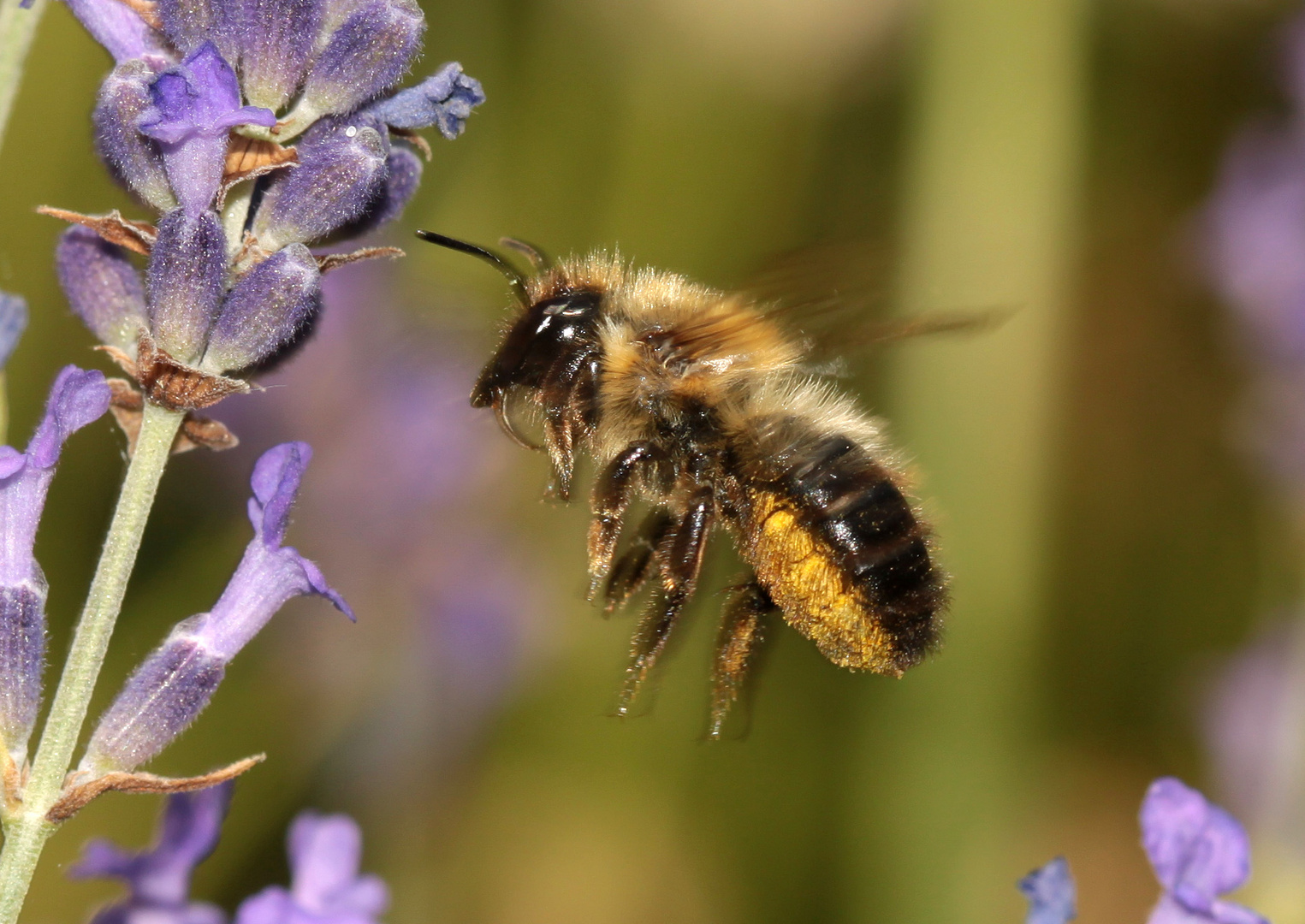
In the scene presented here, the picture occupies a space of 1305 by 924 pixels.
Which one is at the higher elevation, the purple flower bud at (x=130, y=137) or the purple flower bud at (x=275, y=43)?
the purple flower bud at (x=275, y=43)

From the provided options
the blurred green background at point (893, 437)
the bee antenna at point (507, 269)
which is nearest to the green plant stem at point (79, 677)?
the bee antenna at point (507, 269)

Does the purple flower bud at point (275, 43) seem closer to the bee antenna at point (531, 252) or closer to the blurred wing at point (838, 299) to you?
the bee antenna at point (531, 252)

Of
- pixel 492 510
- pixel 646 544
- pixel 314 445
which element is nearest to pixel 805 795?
pixel 492 510

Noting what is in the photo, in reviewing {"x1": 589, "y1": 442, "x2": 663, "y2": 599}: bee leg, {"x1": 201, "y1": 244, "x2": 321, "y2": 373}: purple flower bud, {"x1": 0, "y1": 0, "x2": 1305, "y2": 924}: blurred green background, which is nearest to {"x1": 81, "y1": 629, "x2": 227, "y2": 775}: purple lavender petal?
{"x1": 201, "y1": 244, "x2": 321, "y2": 373}: purple flower bud

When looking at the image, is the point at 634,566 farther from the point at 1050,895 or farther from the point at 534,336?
the point at 1050,895

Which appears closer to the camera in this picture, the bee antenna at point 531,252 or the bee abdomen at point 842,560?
the bee abdomen at point 842,560

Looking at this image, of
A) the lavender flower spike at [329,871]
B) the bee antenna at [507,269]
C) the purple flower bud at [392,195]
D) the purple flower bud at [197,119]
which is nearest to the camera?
the purple flower bud at [197,119]

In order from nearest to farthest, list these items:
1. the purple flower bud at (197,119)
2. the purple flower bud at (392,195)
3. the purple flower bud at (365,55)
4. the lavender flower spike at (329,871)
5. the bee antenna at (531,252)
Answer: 1. the purple flower bud at (197,119)
2. the purple flower bud at (365,55)
3. the purple flower bud at (392,195)
4. the lavender flower spike at (329,871)
5. the bee antenna at (531,252)
